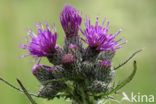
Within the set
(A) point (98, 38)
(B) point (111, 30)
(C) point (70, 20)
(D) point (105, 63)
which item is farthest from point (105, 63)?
(B) point (111, 30)

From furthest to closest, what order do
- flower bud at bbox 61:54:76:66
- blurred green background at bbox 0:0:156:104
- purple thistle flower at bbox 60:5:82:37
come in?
1. blurred green background at bbox 0:0:156:104
2. purple thistle flower at bbox 60:5:82:37
3. flower bud at bbox 61:54:76:66

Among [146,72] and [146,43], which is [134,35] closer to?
[146,43]

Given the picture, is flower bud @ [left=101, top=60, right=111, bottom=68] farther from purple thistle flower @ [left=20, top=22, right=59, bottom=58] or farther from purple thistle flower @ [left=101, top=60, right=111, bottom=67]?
purple thistle flower @ [left=20, top=22, right=59, bottom=58]

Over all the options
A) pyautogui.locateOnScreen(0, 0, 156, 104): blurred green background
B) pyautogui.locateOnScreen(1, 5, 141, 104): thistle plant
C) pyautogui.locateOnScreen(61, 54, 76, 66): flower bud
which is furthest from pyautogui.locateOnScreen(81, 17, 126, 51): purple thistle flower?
pyautogui.locateOnScreen(0, 0, 156, 104): blurred green background

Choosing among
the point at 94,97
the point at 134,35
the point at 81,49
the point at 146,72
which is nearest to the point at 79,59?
the point at 81,49

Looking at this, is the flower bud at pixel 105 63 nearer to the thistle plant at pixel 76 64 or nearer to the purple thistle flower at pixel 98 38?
the thistle plant at pixel 76 64

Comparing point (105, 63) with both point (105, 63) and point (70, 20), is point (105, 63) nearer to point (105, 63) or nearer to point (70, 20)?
point (105, 63)

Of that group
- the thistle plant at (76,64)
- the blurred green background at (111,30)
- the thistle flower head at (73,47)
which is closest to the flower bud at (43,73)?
the thistle plant at (76,64)
